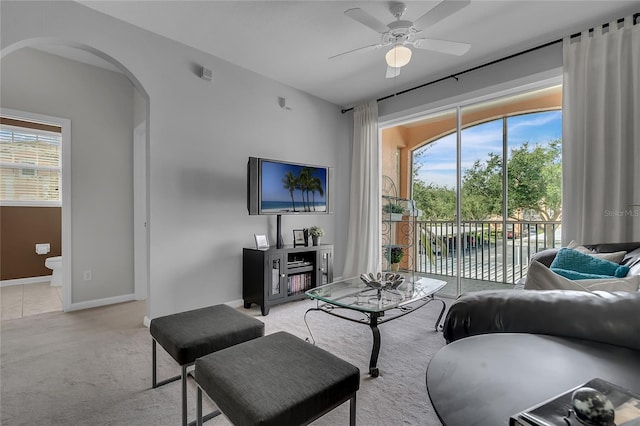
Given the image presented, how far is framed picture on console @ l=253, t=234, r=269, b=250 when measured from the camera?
3360 mm

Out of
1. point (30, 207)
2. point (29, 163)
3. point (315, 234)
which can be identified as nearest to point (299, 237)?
point (315, 234)

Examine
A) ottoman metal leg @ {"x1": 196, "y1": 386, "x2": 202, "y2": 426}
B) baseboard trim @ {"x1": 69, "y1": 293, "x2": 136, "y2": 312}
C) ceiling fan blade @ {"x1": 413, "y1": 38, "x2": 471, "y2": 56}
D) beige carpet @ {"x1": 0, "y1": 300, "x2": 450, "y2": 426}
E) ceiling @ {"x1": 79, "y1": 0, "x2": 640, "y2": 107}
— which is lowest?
beige carpet @ {"x1": 0, "y1": 300, "x2": 450, "y2": 426}

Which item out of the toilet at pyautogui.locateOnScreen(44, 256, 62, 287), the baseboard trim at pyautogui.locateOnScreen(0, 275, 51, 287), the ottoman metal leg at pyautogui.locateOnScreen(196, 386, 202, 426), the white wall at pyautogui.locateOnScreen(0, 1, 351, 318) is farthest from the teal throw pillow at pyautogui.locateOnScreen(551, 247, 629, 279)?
the baseboard trim at pyautogui.locateOnScreen(0, 275, 51, 287)

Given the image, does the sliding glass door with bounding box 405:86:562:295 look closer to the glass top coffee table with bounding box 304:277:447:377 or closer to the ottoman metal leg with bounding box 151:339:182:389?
the glass top coffee table with bounding box 304:277:447:377

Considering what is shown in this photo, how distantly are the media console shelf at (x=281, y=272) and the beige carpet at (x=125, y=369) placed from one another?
234 mm

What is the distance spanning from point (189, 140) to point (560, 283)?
299 cm

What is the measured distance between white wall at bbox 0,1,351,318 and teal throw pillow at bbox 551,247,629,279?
2699 mm

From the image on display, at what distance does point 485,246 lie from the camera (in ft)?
14.3

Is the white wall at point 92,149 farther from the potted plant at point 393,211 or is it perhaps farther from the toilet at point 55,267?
the potted plant at point 393,211

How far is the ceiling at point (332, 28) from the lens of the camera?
7.79 ft

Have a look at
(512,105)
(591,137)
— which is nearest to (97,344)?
(591,137)

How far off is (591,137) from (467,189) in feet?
5.45

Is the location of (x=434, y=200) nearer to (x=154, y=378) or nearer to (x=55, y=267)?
(x=154, y=378)

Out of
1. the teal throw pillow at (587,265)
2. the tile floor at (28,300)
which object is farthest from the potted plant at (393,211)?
the tile floor at (28,300)
